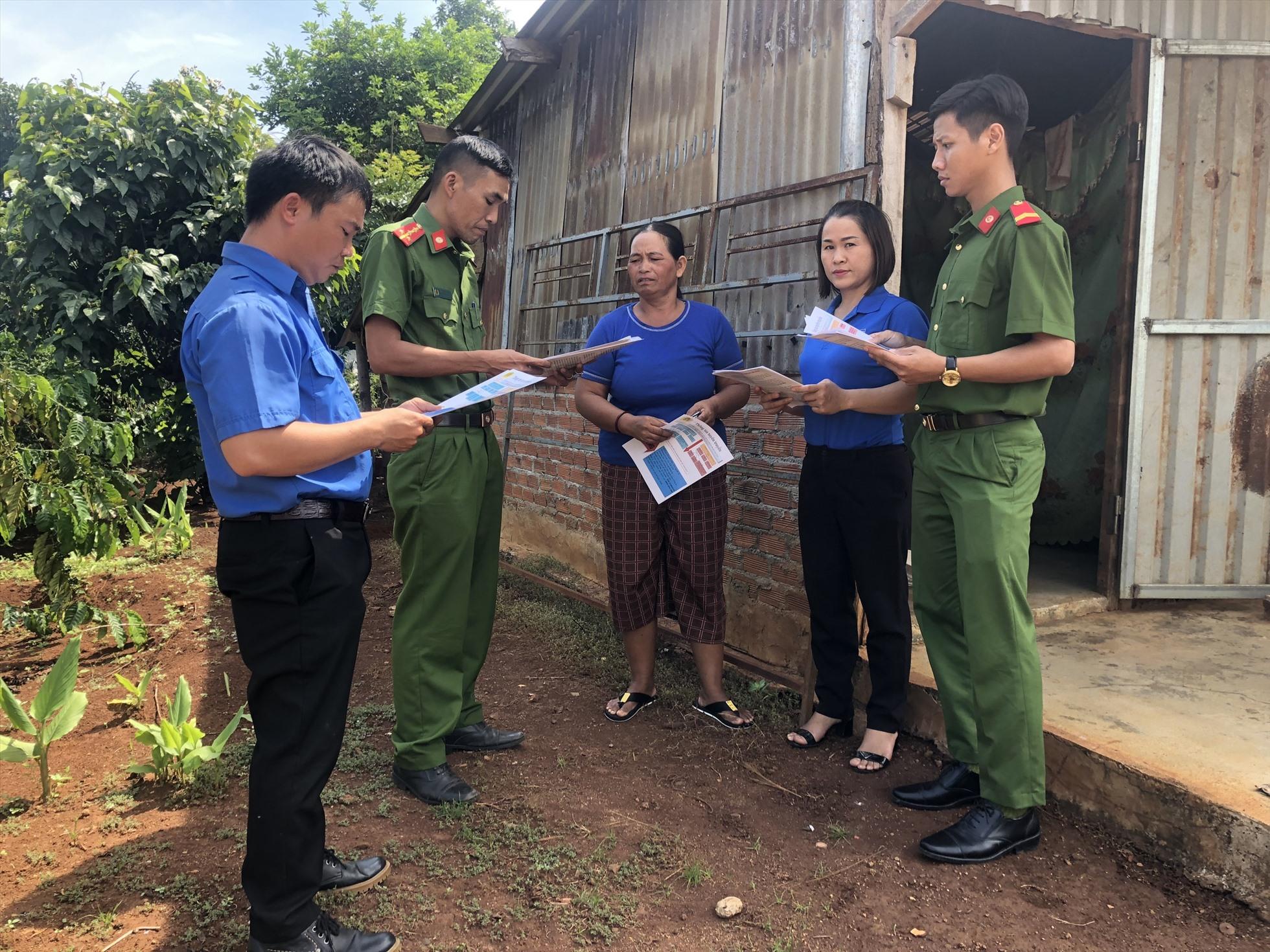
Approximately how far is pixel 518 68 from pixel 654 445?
4422 millimetres

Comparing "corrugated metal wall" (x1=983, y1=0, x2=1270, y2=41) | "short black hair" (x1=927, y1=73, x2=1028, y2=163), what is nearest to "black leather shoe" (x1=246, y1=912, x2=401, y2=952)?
"short black hair" (x1=927, y1=73, x2=1028, y2=163)

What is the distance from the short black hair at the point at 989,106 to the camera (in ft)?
7.85

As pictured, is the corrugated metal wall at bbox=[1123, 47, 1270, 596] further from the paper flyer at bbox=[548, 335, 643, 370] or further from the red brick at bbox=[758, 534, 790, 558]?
the paper flyer at bbox=[548, 335, 643, 370]

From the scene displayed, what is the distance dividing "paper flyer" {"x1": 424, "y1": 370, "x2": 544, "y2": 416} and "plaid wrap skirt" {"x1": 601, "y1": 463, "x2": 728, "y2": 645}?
0.83 meters

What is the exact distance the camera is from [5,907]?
221 centimetres

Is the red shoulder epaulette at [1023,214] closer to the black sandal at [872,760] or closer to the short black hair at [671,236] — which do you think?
the short black hair at [671,236]

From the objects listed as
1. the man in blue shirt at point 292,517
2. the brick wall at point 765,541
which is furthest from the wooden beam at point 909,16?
the man in blue shirt at point 292,517

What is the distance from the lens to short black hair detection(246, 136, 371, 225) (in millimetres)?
1797

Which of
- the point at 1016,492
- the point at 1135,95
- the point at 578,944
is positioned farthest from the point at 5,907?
the point at 1135,95

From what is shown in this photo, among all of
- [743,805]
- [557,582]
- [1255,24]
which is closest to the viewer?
[743,805]

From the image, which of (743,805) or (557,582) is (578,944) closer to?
(743,805)

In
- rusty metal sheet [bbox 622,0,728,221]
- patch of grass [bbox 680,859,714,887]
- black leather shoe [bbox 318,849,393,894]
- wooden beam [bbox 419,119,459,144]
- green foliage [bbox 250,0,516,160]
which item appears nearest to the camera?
black leather shoe [bbox 318,849,393,894]

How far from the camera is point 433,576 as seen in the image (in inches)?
112

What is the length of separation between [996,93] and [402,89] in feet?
73.0
